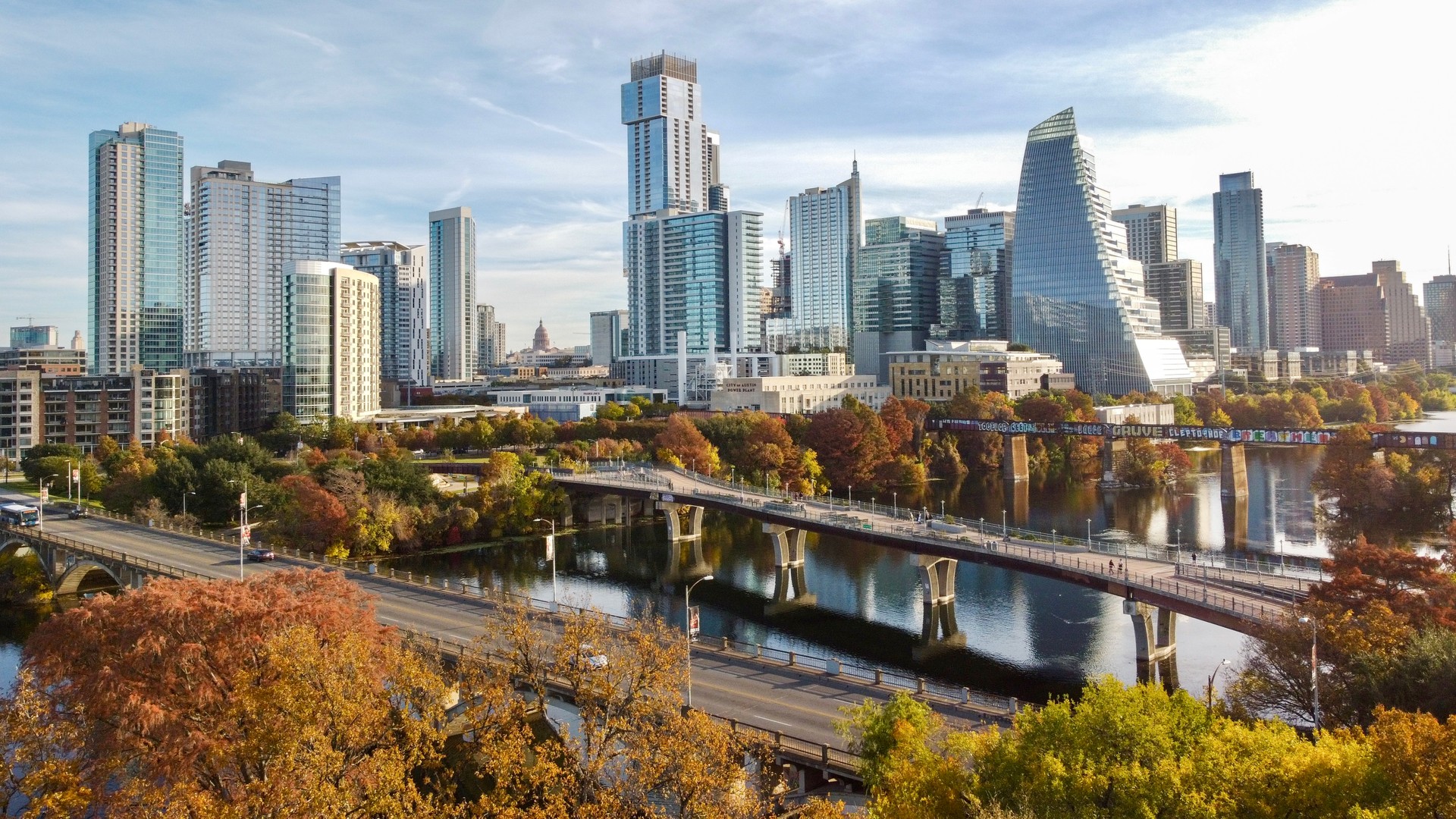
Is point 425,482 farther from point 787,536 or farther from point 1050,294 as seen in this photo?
point 1050,294

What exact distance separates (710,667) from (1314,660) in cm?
2175

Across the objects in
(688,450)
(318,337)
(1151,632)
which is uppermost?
(318,337)

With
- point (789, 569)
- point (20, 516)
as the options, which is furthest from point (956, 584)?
point (20, 516)

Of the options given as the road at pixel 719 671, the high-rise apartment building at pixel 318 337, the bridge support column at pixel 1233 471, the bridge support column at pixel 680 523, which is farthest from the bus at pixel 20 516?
the bridge support column at pixel 1233 471

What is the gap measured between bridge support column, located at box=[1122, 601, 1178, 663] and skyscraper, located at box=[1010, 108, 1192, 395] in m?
140

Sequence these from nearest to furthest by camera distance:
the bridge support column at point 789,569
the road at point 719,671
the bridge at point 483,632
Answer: the bridge at point 483,632, the road at point 719,671, the bridge support column at point 789,569

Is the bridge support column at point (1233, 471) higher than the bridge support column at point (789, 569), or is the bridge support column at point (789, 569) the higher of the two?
the bridge support column at point (1233, 471)

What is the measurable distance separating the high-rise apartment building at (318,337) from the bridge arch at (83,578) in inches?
2392

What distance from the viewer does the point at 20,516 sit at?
74562mm

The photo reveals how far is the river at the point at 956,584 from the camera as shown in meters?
52.3

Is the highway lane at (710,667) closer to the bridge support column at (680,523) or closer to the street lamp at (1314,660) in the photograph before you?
the street lamp at (1314,660)

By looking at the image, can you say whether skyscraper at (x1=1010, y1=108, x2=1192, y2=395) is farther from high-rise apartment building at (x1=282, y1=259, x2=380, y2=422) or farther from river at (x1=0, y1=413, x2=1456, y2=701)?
high-rise apartment building at (x1=282, y1=259, x2=380, y2=422)

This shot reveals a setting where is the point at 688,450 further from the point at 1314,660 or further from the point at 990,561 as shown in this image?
the point at 1314,660

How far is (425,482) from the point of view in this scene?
89562mm
